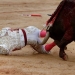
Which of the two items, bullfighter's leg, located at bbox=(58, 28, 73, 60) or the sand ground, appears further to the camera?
bullfighter's leg, located at bbox=(58, 28, 73, 60)

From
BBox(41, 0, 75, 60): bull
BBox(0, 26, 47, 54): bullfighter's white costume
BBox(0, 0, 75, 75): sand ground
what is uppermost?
BBox(41, 0, 75, 60): bull

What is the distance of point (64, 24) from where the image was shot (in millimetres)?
5078

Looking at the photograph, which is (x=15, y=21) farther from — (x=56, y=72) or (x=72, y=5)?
(x=56, y=72)

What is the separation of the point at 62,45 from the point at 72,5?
0.54m

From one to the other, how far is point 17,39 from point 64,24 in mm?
642

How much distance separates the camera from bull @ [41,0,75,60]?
5.05 meters

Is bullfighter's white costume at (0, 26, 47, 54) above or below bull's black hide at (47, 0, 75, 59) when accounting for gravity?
below

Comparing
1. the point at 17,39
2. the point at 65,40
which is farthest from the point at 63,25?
the point at 17,39

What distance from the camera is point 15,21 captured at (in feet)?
26.8

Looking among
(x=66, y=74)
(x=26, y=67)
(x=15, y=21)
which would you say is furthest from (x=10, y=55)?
(x=15, y=21)

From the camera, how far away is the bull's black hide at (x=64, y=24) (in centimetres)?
504

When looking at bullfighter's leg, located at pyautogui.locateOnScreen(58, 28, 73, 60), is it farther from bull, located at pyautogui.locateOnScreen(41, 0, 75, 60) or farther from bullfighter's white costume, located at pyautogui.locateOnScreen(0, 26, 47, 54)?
bullfighter's white costume, located at pyautogui.locateOnScreen(0, 26, 47, 54)

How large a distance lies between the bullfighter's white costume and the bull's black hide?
0.82ft

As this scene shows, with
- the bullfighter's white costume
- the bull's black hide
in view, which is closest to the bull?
the bull's black hide
